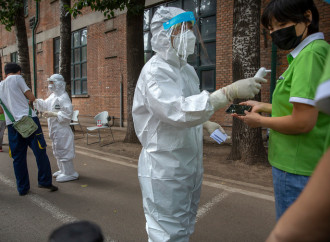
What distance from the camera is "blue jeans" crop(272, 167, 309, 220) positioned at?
4.57 ft

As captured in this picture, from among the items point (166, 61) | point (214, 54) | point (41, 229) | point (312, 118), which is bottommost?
point (41, 229)

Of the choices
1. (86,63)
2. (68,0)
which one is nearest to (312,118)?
(68,0)

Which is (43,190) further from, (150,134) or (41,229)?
(150,134)

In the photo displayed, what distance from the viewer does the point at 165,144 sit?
5.92 feet

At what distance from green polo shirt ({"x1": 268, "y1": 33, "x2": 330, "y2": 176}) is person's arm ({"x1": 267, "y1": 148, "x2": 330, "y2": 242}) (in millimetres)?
803

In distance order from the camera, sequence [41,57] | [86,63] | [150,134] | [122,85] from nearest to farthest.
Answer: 1. [150,134]
2. [122,85]
3. [86,63]
4. [41,57]

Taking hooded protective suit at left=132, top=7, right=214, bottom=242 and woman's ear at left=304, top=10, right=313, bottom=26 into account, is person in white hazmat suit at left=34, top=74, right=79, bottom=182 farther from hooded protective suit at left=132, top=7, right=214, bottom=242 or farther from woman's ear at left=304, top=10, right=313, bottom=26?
woman's ear at left=304, top=10, right=313, bottom=26

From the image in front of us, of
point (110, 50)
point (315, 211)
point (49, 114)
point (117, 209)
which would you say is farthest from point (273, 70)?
point (110, 50)

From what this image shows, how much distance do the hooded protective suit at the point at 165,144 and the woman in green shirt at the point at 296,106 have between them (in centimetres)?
45

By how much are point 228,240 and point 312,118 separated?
1881 millimetres

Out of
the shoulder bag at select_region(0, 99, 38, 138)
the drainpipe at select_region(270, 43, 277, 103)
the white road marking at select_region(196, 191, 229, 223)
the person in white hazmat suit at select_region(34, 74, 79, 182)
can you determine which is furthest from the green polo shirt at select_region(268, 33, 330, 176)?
the drainpipe at select_region(270, 43, 277, 103)

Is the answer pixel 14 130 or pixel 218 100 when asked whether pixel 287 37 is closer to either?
pixel 218 100

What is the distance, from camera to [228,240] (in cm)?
263

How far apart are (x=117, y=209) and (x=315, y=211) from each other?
3157mm
